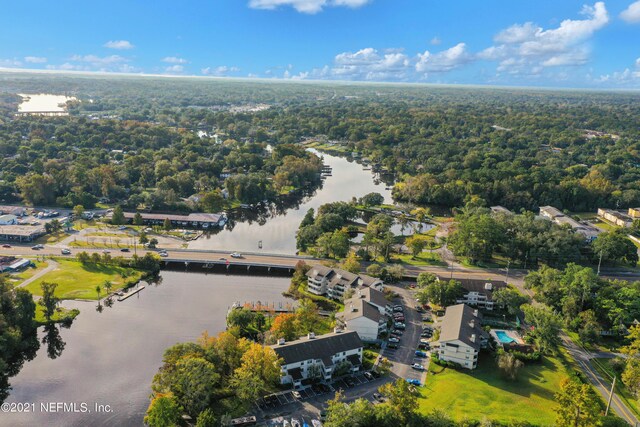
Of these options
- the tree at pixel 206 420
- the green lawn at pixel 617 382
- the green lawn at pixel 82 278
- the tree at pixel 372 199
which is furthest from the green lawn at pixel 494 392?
the tree at pixel 372 199

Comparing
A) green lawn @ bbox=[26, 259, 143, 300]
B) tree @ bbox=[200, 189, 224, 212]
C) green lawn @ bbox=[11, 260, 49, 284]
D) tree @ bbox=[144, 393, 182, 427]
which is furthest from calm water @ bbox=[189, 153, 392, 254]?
tree @ bbox=[144, 393, 182, 427]

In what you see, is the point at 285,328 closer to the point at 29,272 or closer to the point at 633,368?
the point at 633,368

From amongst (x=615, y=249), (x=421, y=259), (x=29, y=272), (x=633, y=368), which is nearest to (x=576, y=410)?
(x=633, y=368)

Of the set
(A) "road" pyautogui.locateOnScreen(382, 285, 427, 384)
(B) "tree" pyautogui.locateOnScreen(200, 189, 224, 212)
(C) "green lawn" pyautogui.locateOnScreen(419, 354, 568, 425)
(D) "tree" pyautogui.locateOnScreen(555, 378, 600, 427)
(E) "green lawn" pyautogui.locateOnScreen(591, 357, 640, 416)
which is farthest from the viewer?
(B) "tree" pyautogui.locateOnScreen(200, 189, 224, 212)

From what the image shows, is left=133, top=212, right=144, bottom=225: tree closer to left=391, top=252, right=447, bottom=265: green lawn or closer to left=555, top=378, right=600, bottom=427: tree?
left=391, top=252, right=447, bottom=265: green lawn

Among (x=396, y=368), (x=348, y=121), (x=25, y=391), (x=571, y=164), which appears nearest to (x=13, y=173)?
(x=25, y=391)

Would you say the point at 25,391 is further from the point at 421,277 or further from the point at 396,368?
the point at 421,277

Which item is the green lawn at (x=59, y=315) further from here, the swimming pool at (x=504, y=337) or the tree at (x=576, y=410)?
the tree at (x=576, y=410)
